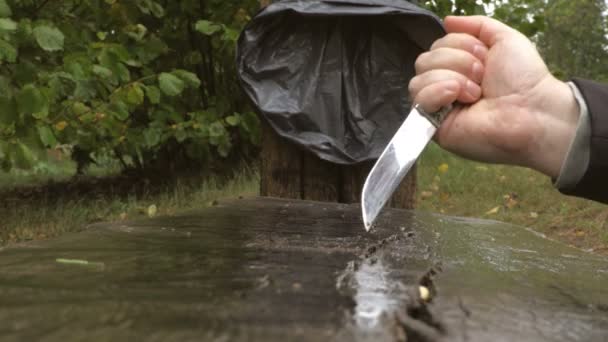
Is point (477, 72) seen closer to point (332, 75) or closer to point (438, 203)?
point (332, 75)

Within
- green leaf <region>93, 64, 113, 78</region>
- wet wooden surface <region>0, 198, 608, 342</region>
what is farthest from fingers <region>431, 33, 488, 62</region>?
green leaf <region>93, 64, 113, 78</region>

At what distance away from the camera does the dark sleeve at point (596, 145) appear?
1464 mm

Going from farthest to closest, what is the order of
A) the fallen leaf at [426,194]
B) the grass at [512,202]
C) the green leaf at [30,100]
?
the fallen leaf at [426,194] < the grass at [512,202] < the green leaf at [30,100]

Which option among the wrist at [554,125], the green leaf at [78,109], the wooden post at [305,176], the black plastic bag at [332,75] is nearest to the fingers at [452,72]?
the wrist at [554,125]

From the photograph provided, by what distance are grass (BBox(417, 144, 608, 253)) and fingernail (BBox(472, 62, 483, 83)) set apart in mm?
3116

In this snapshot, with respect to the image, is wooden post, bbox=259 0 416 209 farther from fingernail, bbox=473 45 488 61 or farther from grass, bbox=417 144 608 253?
grass, bbox=417 144 608 253

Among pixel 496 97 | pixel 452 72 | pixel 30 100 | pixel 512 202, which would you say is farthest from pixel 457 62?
pixel 512 202

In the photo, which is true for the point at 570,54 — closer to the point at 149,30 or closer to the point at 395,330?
the point at 149,30

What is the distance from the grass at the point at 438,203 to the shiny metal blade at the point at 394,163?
1.99 m

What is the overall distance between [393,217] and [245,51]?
4.00ft

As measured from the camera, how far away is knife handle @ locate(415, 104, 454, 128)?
1766 mm

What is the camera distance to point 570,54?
2625 cm

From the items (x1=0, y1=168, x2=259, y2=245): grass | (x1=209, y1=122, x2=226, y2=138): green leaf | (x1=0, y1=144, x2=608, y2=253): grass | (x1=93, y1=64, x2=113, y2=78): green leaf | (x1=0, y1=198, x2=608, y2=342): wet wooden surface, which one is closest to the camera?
(x1=0, y1=198, x2=608, y2=342): wet wooden surface

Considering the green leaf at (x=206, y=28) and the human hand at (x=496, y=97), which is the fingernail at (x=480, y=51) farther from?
the green leaf at (x=206, y=28)
